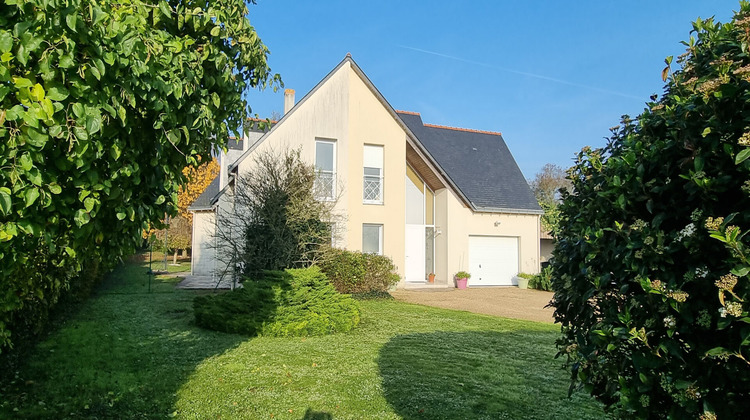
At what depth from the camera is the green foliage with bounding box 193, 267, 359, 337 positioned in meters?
9.41

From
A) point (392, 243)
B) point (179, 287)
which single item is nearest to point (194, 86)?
point (392, 243)

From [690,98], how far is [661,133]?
1.02 feet

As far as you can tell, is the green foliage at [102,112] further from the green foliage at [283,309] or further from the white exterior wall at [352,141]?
the white exterior wall at [352,141]

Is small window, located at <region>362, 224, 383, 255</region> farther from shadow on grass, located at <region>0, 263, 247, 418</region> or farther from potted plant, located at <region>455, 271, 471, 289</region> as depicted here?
shadow on grass, located at <region>0, 263, 247, 418</region>

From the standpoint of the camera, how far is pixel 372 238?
18516 millimetres

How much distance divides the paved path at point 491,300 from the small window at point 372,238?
1897 millimetres

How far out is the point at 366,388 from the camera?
19.3ft

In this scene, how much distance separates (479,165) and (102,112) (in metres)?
22.7

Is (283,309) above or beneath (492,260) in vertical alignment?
beneath

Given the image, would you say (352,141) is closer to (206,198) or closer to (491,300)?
(491,300)

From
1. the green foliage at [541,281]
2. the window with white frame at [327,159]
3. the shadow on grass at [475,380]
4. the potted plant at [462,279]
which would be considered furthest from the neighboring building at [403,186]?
the shadow on grass at [475,380]

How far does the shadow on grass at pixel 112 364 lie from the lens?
202 inches

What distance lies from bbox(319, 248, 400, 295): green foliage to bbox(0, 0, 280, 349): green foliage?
1258cm

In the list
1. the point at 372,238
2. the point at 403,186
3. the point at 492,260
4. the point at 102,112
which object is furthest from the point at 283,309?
the point at 492,260
